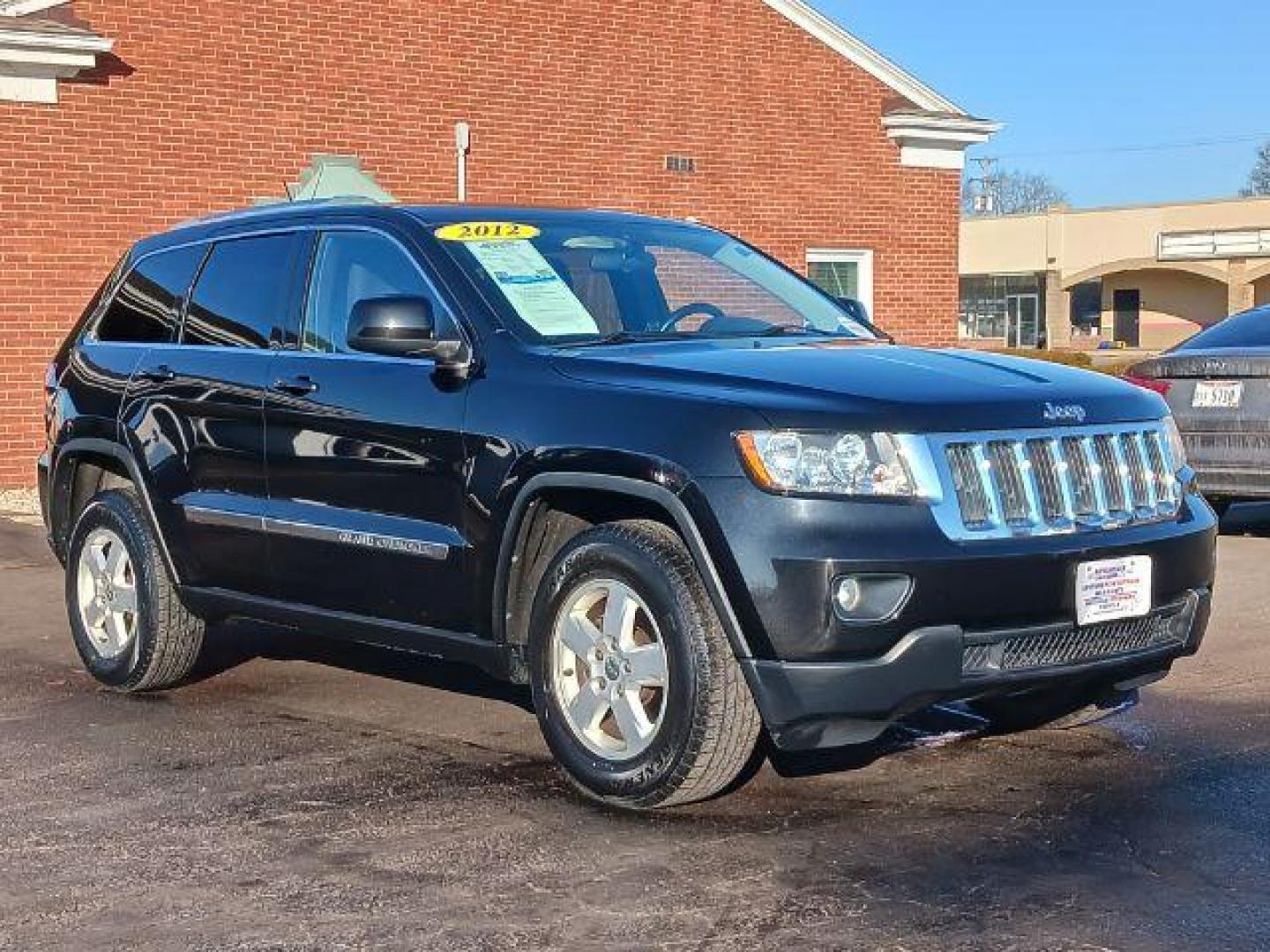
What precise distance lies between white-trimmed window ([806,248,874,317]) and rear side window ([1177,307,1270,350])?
321 inches

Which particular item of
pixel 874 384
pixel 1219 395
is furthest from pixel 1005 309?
pixel 874 384

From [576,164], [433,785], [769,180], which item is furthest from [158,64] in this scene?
[433,785]

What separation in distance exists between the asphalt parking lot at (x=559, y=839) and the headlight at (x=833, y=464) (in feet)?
3.15

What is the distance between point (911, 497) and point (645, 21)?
47.2 feet

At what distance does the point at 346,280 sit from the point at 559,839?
7.85ft

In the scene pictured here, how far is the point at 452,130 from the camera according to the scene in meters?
17.6

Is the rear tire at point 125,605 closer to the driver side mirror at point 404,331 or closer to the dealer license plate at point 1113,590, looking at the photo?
the driver side mirror at point 404,331

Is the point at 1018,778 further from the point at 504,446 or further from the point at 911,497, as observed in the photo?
the point at 504,446

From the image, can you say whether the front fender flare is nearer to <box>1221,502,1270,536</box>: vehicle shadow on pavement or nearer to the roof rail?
the roof rail

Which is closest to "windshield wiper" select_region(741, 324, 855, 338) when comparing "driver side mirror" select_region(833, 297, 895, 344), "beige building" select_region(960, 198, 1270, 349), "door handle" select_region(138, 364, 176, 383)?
"driver side mirror" select_region(833, 297, 895, 344)

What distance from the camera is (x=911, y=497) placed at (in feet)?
17.0

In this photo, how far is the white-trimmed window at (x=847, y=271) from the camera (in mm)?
20422

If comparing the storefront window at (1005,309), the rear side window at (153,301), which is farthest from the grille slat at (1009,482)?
the storefront window at (1005,309)

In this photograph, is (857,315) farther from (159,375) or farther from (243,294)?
(159,375)
